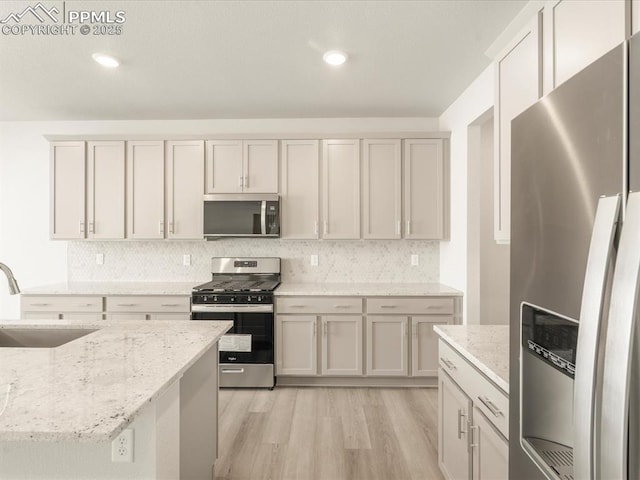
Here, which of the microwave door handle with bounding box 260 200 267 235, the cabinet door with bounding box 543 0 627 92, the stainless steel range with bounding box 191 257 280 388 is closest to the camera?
the cabinet door with bounding box 543 0 627 92

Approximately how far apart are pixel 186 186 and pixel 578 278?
3.71 m

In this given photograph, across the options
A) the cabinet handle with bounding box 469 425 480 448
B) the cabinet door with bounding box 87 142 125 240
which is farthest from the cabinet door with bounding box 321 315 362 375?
the cabinet door with bounding box 87 142 125 240

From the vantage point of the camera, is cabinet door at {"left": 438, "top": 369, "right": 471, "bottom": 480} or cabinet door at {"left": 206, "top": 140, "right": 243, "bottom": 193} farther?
cabinet door at {"left": 206, "top": 140, "right": 243, "bottom": 193}

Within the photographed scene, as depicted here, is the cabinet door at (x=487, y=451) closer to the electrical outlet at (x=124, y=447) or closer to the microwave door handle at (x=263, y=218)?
the electrical outlet at (x=124, y=447)

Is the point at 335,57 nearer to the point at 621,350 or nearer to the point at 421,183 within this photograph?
the point at 421,183

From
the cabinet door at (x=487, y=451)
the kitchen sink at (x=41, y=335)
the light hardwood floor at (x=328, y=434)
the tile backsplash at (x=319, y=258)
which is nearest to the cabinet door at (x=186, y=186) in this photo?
the tile backsplash at (x=319, y=258)

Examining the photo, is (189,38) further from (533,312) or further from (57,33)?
(533,312)

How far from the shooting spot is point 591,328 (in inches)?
25.6

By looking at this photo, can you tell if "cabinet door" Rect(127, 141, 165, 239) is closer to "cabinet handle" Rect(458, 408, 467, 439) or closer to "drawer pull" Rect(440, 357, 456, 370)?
"drawer pull" Rect(440, 357, 456, 370)

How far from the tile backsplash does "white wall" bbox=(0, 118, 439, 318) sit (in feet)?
3.18

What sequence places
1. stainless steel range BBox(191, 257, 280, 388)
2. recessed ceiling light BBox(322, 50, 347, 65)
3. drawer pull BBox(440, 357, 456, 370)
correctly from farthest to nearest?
stainless steel range BBox(191, 257, 280, 388) < recessed ceiling light BBox(322, 50, 347, 65) < drawer pull BBox(440, 357, 456, 370)

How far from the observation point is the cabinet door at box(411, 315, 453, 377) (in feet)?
11.7

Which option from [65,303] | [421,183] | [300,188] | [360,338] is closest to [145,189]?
[65,303]

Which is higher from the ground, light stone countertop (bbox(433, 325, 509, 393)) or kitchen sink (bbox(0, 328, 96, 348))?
light stone countertop (bbox(433, 325, 509, 393))
